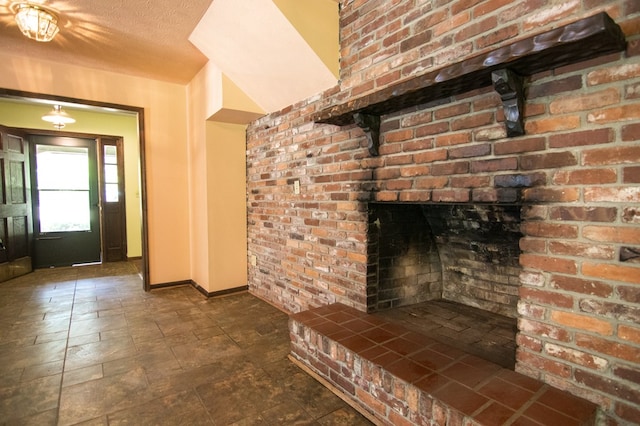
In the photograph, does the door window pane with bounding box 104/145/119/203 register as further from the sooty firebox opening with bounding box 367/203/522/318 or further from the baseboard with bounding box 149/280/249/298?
the sooty firebox opening with bounding box 367/203/522/318

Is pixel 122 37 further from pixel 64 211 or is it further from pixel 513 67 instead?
pixel 64 211

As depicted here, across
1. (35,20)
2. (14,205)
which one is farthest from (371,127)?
(14,205)

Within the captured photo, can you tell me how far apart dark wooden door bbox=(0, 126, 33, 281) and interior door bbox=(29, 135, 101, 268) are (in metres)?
0.24

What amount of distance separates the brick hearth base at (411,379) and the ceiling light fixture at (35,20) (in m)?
2.85

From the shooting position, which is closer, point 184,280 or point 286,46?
point 286,46

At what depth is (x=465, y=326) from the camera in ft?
6.95

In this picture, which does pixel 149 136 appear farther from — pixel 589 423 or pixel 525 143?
pixel 589 423

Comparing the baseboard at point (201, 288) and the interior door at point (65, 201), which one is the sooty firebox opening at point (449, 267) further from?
the interior door at point (65, 201)

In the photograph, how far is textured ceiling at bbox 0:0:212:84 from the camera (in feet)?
8.16

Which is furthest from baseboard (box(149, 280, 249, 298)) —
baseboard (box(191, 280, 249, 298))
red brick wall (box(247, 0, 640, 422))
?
red brick wall (box(247, 0, 640, 422))

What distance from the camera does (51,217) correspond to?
547 cm

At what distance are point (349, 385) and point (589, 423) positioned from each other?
3.44ft

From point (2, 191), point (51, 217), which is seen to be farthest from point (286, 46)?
point (51, 217)

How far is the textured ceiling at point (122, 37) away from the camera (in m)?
2.49
